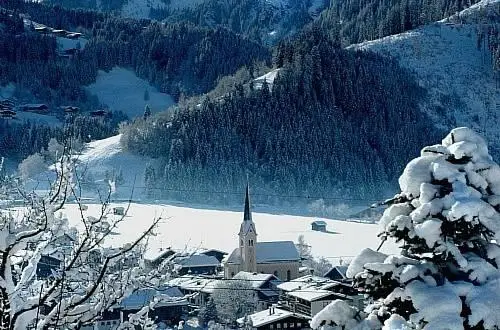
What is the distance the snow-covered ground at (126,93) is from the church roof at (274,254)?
115517 mm

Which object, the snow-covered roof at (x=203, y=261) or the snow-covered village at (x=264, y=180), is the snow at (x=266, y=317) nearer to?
the snow-covered village at (x=264, y=180)

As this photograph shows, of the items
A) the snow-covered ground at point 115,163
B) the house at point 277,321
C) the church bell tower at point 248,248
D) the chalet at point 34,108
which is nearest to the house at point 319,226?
the church bell tower at point 248,248

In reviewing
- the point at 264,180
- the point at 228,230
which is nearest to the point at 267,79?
the point at 264,180

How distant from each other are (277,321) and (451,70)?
102060 mm

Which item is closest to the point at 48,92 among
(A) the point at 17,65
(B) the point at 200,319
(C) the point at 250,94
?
(A) the point at 17,65

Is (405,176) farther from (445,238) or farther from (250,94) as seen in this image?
(250,94)

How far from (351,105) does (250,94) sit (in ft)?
53.0

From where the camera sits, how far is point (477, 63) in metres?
133

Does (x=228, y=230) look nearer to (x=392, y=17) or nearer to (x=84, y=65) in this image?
(x=392, y=17)

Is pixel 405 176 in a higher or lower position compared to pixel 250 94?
lower

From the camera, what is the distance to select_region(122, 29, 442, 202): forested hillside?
327 feet

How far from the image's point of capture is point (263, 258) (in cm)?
5266

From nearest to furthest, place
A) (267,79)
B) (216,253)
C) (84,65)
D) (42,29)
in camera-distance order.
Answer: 1. (216,253)
2. (267,79)
3. (84,65)
4. (42,29)

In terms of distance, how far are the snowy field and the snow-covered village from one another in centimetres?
31
